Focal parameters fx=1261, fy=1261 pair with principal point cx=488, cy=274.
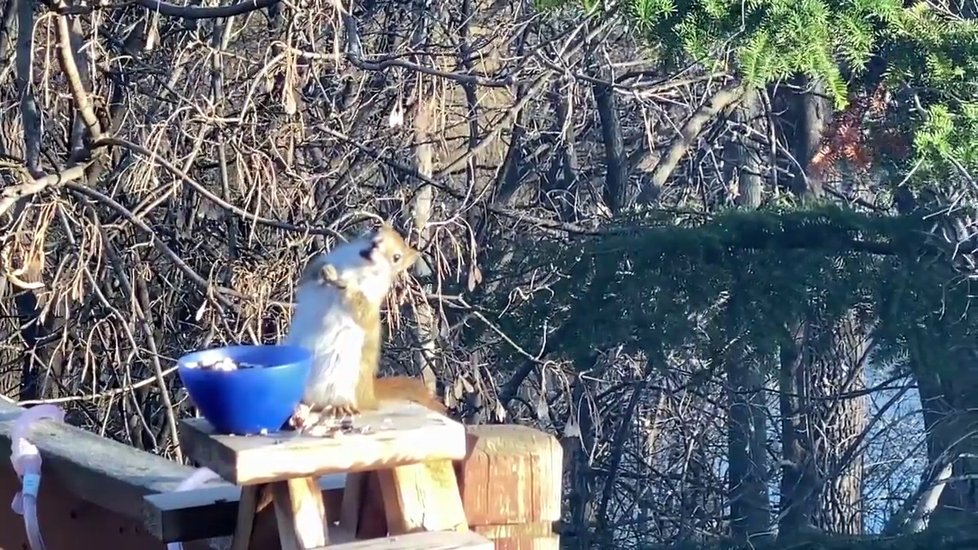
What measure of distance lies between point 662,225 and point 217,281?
159 centimetres

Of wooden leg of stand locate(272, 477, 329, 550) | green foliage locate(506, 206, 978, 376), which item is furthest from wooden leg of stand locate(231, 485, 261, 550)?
green foliage locate(506, 206, 978, 376)

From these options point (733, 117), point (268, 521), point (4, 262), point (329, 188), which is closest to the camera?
point (268, 521)

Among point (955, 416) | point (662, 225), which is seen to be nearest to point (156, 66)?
point (662, 225)

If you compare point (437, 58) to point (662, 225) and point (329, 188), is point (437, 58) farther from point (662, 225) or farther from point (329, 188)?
point (662, 225)

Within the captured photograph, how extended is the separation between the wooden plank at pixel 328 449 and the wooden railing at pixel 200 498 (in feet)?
0.26

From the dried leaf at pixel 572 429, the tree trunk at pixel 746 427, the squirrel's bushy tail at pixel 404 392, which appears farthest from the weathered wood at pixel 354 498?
the dried leaf at pixel 572 429

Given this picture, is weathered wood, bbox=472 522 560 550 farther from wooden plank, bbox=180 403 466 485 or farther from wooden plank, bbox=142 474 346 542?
wooden plank, bbox=142 474 346 542

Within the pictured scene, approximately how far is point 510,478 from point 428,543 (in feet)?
0.63

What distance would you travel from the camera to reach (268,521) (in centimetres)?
169

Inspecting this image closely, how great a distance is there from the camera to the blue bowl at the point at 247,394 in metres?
1.52

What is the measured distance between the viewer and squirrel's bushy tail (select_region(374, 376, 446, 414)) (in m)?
1.96

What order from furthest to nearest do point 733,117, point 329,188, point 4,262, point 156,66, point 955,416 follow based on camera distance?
point 733,117, point 329,188, point 156,66, point 955,416, point 4,262

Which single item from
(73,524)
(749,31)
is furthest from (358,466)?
(749,31)

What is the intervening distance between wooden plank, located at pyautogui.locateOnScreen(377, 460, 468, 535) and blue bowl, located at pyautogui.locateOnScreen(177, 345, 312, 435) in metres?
0.15
